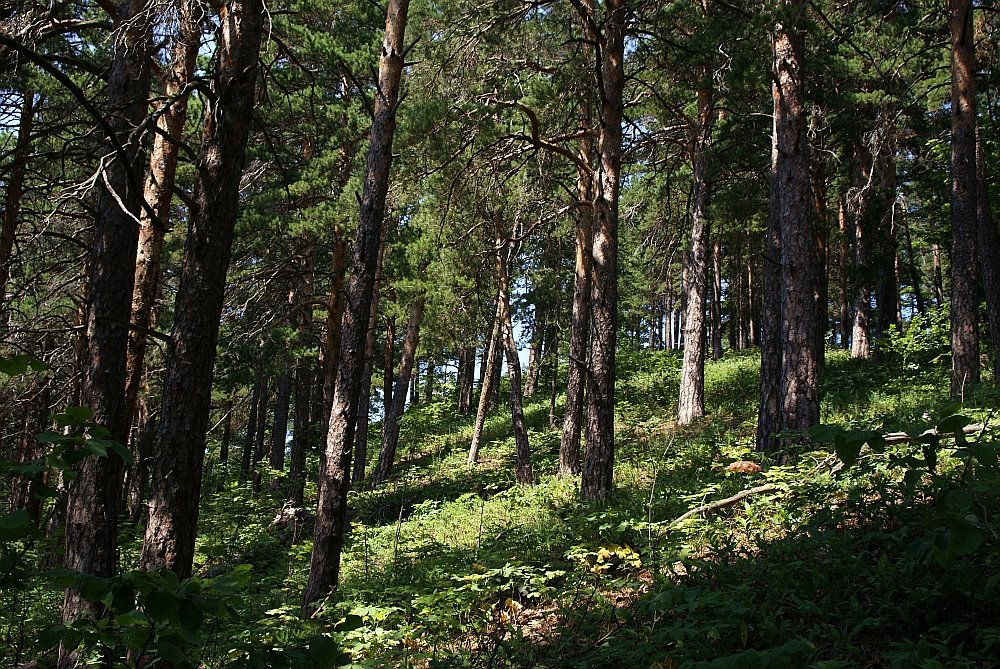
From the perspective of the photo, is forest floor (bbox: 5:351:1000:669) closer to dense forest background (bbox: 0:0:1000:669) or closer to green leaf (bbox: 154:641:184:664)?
dense forest background (bbox: 0:0:1000:669)

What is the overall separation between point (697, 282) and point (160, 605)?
49.5ft

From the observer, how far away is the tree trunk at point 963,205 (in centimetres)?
1039

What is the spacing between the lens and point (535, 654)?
14.5ft

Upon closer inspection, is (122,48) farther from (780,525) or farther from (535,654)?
(780,525)

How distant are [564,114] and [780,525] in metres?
9.72

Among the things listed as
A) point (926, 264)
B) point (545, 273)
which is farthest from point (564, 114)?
point (926, 264)

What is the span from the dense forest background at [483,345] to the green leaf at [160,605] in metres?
0.02

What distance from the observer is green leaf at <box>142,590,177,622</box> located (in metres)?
1.97

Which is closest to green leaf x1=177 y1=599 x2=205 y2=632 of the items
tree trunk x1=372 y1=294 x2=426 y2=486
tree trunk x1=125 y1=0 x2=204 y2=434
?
tree trunk x1=125 y1=0 x2=204 y2=434

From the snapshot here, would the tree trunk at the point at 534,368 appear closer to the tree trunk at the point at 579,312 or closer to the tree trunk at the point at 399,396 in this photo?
the tree trunk at the point at 399,396

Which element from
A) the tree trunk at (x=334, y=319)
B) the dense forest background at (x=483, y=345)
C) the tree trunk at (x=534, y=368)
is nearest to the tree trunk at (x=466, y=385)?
the tree trunk at (x=534, y=368)

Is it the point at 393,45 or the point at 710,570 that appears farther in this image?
the point at 393,45

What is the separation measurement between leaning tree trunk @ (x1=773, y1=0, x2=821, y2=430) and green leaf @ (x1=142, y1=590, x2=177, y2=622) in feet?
25.3

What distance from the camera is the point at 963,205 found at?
1051cm
